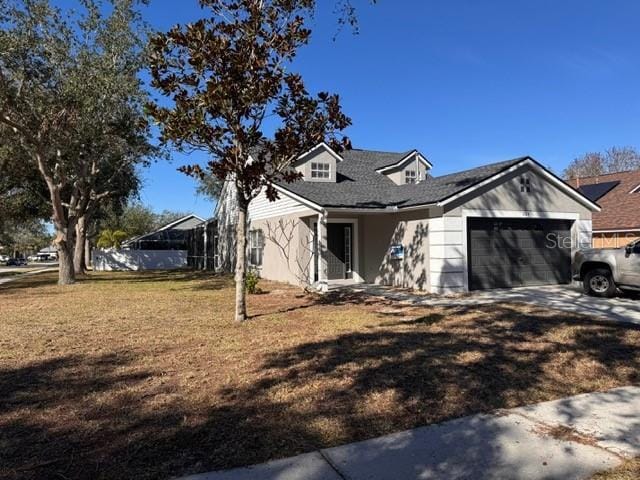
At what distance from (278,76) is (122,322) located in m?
5.80

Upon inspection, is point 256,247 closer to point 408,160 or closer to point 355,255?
point 355,255

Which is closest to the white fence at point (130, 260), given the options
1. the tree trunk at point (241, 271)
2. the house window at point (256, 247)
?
the house window at point (256, 247)

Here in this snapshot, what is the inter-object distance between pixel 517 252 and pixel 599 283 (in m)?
2.85

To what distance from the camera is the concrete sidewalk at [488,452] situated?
3.52 m

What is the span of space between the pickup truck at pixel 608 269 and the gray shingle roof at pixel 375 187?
3578mm

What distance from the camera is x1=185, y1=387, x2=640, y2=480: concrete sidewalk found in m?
3.52

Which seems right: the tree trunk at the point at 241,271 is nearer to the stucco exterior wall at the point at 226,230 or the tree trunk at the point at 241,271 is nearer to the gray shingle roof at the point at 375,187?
the gray shingle roof at the point at 375,187

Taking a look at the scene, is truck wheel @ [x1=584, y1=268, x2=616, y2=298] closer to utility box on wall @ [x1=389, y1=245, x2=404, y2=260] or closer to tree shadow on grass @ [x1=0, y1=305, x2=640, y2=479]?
tree shadow on grass @ [x1=0, y1=305, x2=640, y2=479]

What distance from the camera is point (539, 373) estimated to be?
604 cm

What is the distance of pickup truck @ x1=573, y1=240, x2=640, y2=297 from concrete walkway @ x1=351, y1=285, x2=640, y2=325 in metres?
0.32

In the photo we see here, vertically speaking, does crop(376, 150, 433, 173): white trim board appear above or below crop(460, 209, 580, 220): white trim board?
above

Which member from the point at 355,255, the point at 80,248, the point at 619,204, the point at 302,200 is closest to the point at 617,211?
the point at 619,204

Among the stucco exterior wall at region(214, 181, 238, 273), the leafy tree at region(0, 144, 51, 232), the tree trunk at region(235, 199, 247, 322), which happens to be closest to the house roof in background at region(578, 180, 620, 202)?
the stucco exterior wall at region(214, 181, 238, 273)

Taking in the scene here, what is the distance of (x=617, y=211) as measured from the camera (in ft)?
76.8
